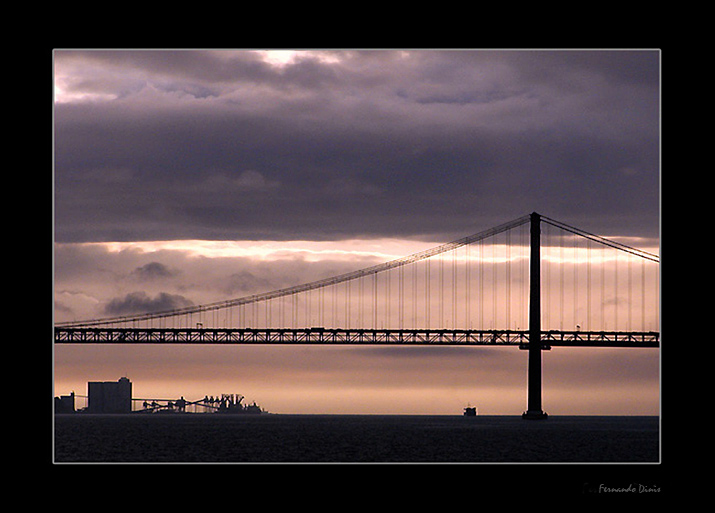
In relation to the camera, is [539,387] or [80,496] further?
[539,387]

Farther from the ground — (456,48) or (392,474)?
(456,48)
